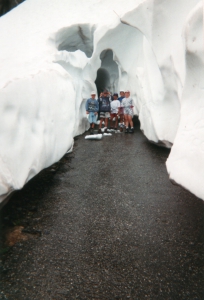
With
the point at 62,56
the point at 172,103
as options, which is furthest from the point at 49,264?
the point at 62,56

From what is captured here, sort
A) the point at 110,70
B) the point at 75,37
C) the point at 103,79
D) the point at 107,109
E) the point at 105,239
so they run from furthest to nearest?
the point at 103,79 → the point at 110,70 → the point at 75,37 → the point at 107,109 → the point at 105,239

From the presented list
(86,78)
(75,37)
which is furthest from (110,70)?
(86,78)

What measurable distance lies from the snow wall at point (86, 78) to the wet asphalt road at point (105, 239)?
0.53m

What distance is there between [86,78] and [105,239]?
7.56 metres

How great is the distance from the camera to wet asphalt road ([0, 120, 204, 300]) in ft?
6.79

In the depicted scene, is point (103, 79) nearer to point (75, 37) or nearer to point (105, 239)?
point (75, 37)

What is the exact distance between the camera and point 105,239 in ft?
8.87

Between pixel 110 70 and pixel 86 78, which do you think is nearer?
pixel 86 78

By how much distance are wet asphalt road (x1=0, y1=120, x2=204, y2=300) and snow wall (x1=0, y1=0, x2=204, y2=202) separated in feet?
1.75

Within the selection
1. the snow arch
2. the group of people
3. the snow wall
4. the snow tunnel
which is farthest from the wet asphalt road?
the snow tunnel

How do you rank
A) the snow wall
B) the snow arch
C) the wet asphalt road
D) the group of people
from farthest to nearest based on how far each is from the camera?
the snow arch
the group of people
the snow wall
the wet asphalt road

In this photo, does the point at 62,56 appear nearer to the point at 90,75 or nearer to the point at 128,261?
the point at 90,75

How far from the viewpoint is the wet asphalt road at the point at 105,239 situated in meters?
2.07

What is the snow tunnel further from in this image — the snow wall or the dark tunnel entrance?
the snow wall
